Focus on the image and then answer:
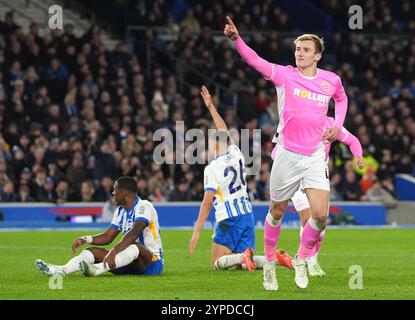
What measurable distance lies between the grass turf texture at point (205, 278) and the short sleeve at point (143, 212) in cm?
68

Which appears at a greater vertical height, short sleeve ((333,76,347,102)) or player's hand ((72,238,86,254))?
short sleeve ((333,76,347,102))

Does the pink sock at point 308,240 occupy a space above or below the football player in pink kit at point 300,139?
below

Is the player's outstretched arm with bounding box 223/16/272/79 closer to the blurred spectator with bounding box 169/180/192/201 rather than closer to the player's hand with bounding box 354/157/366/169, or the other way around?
the player's hand with bounding box 354/157/366/169

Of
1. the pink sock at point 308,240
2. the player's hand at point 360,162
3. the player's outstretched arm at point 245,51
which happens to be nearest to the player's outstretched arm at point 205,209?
the pink sock at point 308,240

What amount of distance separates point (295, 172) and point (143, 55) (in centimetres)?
2045

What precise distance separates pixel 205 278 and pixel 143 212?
3.53 ft

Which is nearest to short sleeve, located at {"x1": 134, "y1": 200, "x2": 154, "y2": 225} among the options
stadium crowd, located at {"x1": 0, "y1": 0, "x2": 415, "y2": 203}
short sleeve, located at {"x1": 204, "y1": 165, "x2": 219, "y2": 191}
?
short sleeve, located at {"x1": 204, "y1": 165, "x2": 219, "y2": 191}

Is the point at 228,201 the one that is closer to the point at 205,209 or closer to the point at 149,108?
the point at 205,209

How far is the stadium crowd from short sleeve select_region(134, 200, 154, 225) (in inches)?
372

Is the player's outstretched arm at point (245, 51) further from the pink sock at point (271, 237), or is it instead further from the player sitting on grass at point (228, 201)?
the player sitting on grass at point (228, 201)

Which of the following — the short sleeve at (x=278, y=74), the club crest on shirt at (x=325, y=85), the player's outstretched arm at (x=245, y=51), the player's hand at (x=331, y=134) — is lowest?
the player's hand at (x=331, y=134)

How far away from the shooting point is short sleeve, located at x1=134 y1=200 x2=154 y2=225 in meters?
13.4

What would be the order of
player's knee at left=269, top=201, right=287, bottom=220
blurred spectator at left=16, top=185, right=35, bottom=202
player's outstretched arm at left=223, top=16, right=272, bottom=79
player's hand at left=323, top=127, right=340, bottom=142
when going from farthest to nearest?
blurred spectator at left=16, top=185, right=35, bottom=202 < player's knee at left=269, top=201, right=287, bottom=220 < player's hand at left=323, top=127, right=340, bottom=142 < player's outstretched arm at left=223, top=16, right=272, bottom=79

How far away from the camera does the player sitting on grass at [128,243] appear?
13320mm
